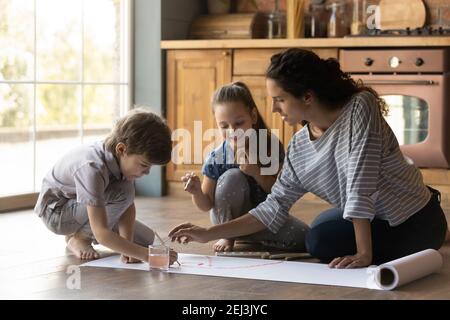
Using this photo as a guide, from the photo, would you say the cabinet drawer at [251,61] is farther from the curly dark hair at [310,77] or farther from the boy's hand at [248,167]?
the curly dark hair at [310,77]

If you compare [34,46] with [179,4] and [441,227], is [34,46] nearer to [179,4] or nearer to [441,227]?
[179,4]

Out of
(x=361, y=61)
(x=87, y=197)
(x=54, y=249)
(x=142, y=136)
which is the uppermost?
(x=361, y=61)

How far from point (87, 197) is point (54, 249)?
0.56 metres

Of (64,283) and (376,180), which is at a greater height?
(376,180)

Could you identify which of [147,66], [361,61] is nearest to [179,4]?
[147,66]

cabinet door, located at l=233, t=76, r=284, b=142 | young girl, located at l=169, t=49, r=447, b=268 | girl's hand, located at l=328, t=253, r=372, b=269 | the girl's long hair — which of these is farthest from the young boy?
cabinet door, located at l=233, t=76, r=284, b=142

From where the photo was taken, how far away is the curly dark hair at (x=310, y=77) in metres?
2.87

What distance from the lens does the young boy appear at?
2.93m

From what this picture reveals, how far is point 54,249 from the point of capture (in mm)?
3436

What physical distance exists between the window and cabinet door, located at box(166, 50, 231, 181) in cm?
30

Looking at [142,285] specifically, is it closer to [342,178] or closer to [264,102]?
[342,178]

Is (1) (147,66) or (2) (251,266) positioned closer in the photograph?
(2) (251,266)

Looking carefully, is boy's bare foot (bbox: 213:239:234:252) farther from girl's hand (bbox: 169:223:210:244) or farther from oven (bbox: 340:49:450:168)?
oven (bbox: 340:49:450:168)
